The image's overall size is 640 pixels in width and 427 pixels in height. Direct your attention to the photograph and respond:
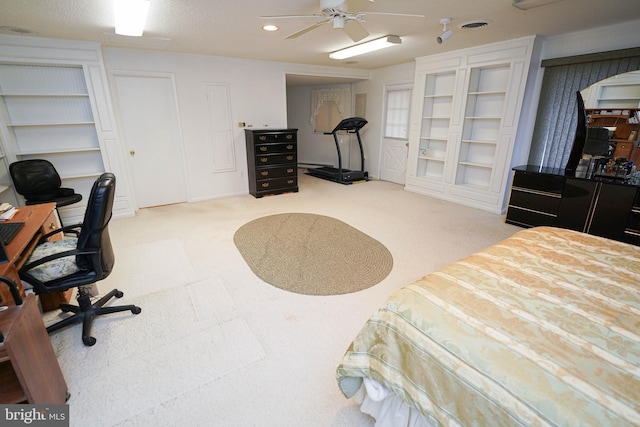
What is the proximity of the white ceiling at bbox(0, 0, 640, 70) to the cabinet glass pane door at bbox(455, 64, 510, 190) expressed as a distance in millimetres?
621

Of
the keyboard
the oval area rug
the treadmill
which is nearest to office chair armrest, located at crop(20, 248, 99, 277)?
the keyboard

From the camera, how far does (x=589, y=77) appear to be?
356cm

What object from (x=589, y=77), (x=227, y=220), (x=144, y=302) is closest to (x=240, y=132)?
(x=227, y=220)

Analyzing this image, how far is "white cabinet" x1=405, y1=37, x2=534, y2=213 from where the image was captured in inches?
164

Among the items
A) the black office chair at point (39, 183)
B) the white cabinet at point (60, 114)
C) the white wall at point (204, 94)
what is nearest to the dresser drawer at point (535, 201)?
the white wall at point (204, 94)

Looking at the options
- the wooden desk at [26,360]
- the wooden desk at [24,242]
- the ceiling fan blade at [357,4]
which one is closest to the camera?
the wooden desk at [26,360]

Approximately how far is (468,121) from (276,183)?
11.4 ft

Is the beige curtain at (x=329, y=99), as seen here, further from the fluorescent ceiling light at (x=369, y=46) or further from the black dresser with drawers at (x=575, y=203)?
the black dresser with drawers at (x=575, y=203)

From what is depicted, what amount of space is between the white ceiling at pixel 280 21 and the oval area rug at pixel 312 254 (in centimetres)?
226

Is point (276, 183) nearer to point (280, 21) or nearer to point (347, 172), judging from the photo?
point (347, 172)

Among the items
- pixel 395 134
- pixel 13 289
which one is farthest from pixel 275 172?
pixel 13 289

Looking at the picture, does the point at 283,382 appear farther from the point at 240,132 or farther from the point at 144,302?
the point at 240,132

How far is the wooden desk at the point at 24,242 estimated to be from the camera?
60.0 inches

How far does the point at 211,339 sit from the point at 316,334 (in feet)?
2.38
